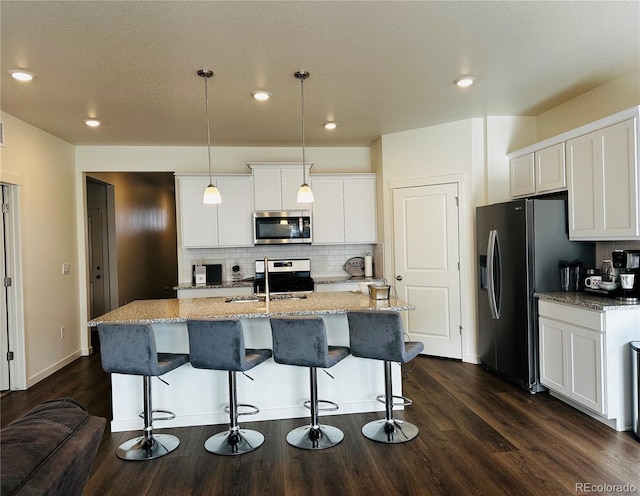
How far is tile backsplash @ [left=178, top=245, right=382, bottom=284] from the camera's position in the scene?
225 inches

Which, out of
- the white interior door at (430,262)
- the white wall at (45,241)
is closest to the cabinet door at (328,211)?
the white interior door at (430,262)

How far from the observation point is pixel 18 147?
13.8 ft

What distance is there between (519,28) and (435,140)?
2302 millimetres

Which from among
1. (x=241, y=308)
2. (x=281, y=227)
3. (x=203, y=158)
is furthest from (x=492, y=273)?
(x=203, y=158)

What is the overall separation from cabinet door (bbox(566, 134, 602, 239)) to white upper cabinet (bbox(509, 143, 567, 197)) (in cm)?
12

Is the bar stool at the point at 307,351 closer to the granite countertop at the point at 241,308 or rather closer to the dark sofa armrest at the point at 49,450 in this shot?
the granite countertop at the point at 241,308

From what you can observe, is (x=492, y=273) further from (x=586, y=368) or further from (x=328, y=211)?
(x=328, y=211)

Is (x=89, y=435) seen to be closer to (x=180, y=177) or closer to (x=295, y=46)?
(x=295, y=46)

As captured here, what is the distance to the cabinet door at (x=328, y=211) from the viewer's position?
5637mm

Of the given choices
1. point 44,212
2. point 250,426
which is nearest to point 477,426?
point 250,426

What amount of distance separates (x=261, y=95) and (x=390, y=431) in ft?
9.64

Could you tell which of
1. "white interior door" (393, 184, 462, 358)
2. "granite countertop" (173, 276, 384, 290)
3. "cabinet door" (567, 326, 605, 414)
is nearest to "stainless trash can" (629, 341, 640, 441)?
"cabinet door" (567, 326, 605, 414)

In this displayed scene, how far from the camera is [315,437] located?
297 cm

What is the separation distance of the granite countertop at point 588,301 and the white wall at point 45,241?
4.99 m
